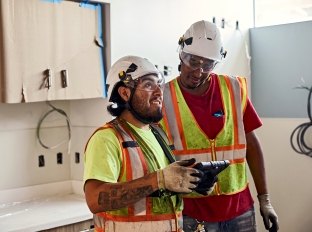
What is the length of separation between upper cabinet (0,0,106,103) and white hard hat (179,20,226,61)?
3.01 feet

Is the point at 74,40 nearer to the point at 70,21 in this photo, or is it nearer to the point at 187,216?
the point at 70,21

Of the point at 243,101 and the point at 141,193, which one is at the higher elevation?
the point at 243,101


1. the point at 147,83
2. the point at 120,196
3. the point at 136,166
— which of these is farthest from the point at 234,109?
the point at 120,196

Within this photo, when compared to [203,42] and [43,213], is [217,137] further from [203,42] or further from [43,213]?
[43,213]

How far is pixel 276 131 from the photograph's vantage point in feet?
13.5

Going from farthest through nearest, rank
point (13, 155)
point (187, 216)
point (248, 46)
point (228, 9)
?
point (248, 46) → point (228, 9) → point (13, 155) → point (187, 216)

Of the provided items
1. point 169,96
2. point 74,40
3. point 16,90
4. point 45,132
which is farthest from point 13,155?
point 169,96

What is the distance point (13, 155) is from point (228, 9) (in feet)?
6.78

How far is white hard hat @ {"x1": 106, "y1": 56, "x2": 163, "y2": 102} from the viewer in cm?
182

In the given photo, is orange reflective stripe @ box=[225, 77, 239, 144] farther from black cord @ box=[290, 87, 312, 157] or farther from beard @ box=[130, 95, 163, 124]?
black cord @ box=[290, 87, 312, 157]

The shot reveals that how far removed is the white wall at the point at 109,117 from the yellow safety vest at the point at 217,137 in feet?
3.22

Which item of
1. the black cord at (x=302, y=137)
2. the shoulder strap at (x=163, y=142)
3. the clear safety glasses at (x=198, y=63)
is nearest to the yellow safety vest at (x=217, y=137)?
the clear safety glasses at (x=198, y=63)

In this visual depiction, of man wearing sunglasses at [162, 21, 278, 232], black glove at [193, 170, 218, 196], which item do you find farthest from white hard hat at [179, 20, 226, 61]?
black glove at [193, 170, 218, 196]

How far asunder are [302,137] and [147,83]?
2.44 m
